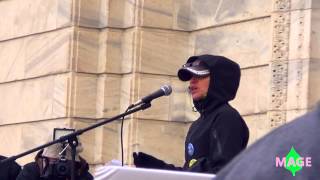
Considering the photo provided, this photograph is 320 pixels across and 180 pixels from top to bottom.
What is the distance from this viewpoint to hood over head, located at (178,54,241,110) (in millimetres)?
5695

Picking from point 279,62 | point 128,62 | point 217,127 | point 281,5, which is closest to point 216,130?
point 217,127

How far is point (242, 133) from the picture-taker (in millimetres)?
5523

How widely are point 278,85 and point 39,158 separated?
2.25 m

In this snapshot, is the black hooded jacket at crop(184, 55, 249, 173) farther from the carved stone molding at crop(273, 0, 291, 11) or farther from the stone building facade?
the stone building facade

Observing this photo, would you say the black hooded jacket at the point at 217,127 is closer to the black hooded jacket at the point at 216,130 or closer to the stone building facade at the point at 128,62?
the black hooded jacket at the point at 216,130

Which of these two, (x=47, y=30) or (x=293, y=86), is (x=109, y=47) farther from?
(x=293, y=86)

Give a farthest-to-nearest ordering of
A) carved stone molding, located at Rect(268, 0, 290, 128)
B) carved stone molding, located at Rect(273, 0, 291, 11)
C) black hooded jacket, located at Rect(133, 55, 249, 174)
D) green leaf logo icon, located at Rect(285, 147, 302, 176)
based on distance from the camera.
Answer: carved stone molding, located at Rect(273, 0, 291, 11), carved stone molding, located at Rect(268, 0, 290, 128), black hooded jacket, located at Rect(133, 55, 249, 174), green leaf logo icon, located at Rect(285, 147, 302, 176)

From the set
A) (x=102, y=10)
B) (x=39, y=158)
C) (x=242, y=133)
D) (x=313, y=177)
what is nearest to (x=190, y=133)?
A: (x=242, y=133)

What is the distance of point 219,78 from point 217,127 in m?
0.36

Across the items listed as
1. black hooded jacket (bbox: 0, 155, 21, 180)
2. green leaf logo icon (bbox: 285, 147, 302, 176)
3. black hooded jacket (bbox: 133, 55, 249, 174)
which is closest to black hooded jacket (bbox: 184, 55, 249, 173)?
black hooded jacket (bbox: 133, 55, 249, 174)

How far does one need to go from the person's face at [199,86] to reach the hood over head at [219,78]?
0.03 m

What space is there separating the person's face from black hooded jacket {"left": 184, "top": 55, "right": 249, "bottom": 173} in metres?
0.03

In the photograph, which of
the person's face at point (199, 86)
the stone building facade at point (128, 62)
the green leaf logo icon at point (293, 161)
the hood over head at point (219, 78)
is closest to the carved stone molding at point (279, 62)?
the stone building facade at point (128, 62)

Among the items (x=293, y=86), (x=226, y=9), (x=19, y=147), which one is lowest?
(x=19, y=147)
